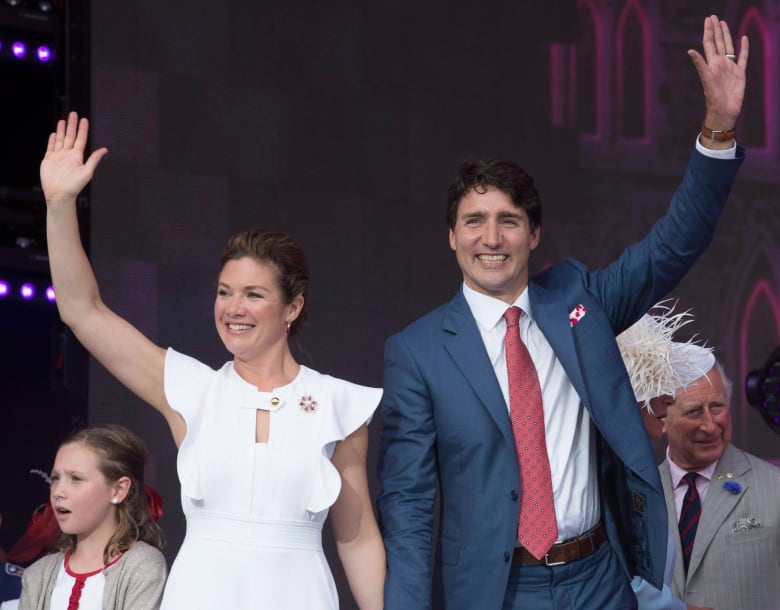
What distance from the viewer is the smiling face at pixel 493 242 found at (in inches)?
124

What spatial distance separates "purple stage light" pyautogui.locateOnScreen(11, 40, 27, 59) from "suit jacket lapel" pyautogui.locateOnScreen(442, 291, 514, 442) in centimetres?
170

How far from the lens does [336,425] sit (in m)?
3.02

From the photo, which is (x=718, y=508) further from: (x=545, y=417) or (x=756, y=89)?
(x=756, y=89)

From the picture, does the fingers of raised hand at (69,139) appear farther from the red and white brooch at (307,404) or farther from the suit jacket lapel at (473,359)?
the suit jacket lapel at (473,359)

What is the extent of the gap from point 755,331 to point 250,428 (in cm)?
316

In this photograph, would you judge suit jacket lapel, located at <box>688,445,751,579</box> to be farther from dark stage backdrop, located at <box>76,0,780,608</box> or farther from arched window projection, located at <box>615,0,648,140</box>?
arched window projection, located at <box>615,0,648,140</box>

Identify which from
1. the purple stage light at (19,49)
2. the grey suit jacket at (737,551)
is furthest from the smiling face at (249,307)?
the grey suit jacket at (737,551)

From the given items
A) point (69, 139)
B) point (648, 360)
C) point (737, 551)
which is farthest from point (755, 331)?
point (69, 139)

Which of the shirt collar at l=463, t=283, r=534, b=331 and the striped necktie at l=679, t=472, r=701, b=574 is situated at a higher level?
the shirt collar at l=463, t=283, r=534, b=331

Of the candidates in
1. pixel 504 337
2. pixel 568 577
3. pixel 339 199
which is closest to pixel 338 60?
pixel 339 199

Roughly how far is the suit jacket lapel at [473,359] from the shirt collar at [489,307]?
0.02m

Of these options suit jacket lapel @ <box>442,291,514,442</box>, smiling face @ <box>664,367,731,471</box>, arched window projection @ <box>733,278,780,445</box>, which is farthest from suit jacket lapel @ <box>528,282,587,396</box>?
arched window projection @ <box>733,278,780,445</box>

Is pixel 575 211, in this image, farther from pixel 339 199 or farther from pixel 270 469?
pixel 270 469

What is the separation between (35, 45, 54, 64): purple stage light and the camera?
4117 millimetres
